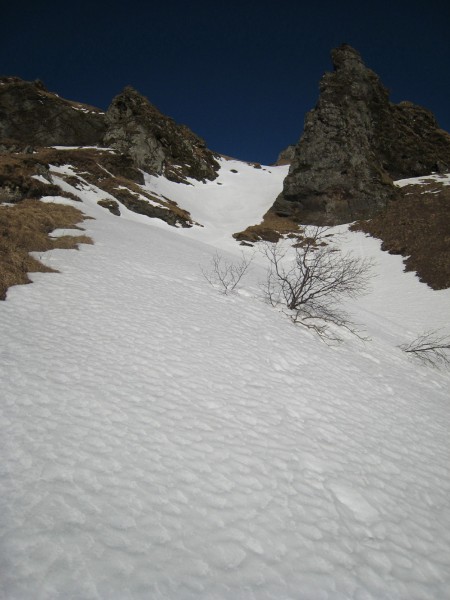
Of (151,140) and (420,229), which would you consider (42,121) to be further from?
(420,229)

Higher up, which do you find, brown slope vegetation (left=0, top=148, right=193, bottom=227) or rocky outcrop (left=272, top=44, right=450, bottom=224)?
rocky outcrop (left=272, top=44, right=450, bottom=224)

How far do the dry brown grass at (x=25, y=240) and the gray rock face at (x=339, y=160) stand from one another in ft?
104

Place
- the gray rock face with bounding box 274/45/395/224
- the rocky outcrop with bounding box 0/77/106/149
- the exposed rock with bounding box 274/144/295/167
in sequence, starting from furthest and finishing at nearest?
the exposed rock with bounding box 274/144/295/167, the rocky outcrop with bounding box 0/77/106/149, the gray rock face with bounding box 274/45/395/224

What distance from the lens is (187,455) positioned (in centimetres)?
272

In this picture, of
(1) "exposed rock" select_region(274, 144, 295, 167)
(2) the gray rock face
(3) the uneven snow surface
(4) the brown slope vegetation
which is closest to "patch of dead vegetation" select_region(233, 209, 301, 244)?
(2) the gray rock face

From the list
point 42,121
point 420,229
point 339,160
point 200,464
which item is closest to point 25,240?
point 200,464

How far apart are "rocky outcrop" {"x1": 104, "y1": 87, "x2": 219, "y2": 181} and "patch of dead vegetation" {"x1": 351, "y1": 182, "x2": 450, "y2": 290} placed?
30964mm

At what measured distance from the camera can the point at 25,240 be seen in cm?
876

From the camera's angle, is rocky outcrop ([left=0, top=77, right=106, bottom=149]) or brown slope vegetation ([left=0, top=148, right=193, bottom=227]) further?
rocky outcrop ([left=0, top=77, right=106, bottom=149])

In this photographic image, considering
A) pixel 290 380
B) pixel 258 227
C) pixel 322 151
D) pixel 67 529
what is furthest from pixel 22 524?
pixel 322 151

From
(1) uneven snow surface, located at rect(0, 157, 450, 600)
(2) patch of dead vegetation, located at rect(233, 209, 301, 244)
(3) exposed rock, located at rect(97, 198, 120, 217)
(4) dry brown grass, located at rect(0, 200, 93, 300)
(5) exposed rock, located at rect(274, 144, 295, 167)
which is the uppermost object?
(5) exposed rock, located at rect(274, 144, 295, 167)

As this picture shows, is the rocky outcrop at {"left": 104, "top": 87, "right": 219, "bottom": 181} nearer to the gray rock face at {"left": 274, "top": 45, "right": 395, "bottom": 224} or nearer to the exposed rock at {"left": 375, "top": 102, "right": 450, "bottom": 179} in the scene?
the gray rock face at {"left": 274, "top": 45, "right": 395, "bottom": 224}

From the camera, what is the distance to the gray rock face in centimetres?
3634

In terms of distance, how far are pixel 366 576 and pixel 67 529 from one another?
6.78ft
